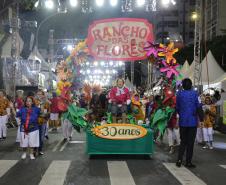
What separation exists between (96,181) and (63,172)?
1129 mm

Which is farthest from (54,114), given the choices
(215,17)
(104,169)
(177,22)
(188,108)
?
(177,22)

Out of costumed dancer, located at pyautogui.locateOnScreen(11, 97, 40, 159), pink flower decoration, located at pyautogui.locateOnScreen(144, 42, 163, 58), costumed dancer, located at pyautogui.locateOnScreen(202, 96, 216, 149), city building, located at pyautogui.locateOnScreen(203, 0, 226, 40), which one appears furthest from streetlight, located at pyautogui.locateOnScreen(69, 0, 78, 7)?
city building, located at pyautogui.locateOnScreen(203, 0, 226, 40)

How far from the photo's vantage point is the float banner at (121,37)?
11.9m

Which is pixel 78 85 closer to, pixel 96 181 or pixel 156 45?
pixel 156 45

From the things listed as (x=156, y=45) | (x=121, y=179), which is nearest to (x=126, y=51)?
(x=156, y=45)

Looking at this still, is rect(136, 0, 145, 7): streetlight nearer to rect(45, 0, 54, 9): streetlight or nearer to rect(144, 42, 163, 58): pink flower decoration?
rect(45, 0, 54, 9): streetlight

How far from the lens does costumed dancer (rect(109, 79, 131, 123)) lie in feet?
39.2

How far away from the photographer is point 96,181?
835 cm

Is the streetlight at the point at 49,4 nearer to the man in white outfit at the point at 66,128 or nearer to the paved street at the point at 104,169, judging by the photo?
the man in white outfit at the point at 66,128

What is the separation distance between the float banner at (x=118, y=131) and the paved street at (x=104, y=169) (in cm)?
57

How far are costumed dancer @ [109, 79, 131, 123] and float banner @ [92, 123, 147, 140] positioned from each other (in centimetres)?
64

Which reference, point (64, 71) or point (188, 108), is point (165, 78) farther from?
point (64, 71)

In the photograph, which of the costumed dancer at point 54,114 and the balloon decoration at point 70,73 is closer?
the balloon decoration at point 70,73

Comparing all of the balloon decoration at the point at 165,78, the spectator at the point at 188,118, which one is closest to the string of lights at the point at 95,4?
the balloon decoration at the point at 165,78
